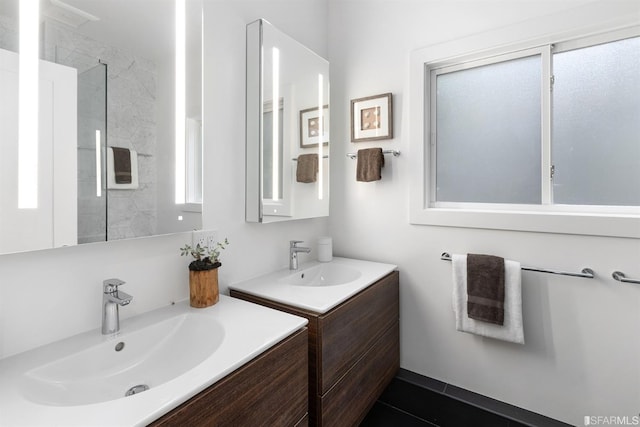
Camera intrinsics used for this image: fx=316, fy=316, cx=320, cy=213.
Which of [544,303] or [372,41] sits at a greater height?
[372,41]

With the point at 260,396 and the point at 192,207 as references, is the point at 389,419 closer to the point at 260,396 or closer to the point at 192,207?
the point at 260,396

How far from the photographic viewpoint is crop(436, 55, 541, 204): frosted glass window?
1.63 metres

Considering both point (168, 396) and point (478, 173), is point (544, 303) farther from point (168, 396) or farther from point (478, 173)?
point (168, 396)

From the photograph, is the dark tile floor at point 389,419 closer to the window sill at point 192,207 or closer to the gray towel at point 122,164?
the window sill at point 192,207

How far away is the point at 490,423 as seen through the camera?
62.1 inches

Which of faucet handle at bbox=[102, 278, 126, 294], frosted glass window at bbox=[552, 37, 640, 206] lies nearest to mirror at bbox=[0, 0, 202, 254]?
faucet handle at bbox=[102, 278, 126, 294]

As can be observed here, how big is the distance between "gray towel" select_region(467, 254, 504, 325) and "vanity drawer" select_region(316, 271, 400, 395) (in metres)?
0.42

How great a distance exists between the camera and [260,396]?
0.90m

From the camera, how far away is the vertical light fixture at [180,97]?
1229mm

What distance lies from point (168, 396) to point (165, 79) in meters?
1.07

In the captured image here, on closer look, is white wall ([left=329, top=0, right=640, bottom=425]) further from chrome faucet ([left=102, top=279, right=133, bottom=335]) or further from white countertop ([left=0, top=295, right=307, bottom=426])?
chrome faucet ([left=102, top=279, right=133, bottom=335])

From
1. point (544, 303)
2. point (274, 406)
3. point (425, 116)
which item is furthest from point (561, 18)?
point (274, 406)

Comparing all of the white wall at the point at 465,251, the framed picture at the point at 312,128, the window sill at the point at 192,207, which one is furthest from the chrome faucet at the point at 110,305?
the white wall at the point at 465,251

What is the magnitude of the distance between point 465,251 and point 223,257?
127 cm
